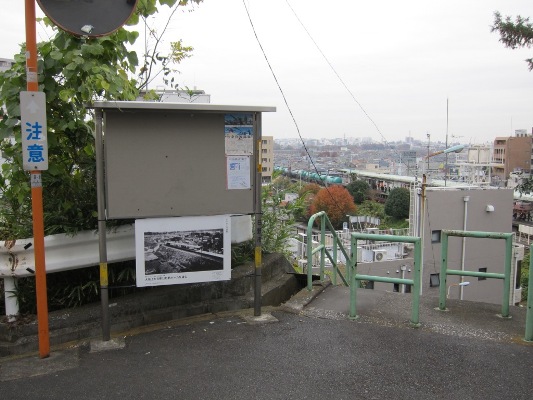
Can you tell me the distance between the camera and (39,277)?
12.2 ft

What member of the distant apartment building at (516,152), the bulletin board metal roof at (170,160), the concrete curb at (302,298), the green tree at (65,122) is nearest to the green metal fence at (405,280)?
the concrete curb at (302,298)

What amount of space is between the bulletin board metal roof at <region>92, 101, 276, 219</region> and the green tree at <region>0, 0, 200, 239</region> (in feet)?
1.26

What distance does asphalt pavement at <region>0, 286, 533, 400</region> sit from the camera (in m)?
3.35

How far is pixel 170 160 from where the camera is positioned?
4.34m

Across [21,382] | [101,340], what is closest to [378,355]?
[101,340]

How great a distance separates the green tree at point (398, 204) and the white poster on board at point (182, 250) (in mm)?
60760

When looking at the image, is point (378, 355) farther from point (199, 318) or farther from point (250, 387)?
point (199, 318)

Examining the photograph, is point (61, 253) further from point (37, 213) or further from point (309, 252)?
point (309, 252)

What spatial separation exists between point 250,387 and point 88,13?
3145 millimetres

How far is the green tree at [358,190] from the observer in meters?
70.1

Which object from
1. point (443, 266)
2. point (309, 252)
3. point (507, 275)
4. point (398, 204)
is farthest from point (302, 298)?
point (398, 204)

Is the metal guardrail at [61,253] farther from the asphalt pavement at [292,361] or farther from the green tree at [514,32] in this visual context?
the green tree at [514,32]

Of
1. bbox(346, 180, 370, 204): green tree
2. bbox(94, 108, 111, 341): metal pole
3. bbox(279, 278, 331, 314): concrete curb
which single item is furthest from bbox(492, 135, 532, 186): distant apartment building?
bbox(94, 108, 111, 341): metal pole

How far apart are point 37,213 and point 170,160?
121 centimetres
